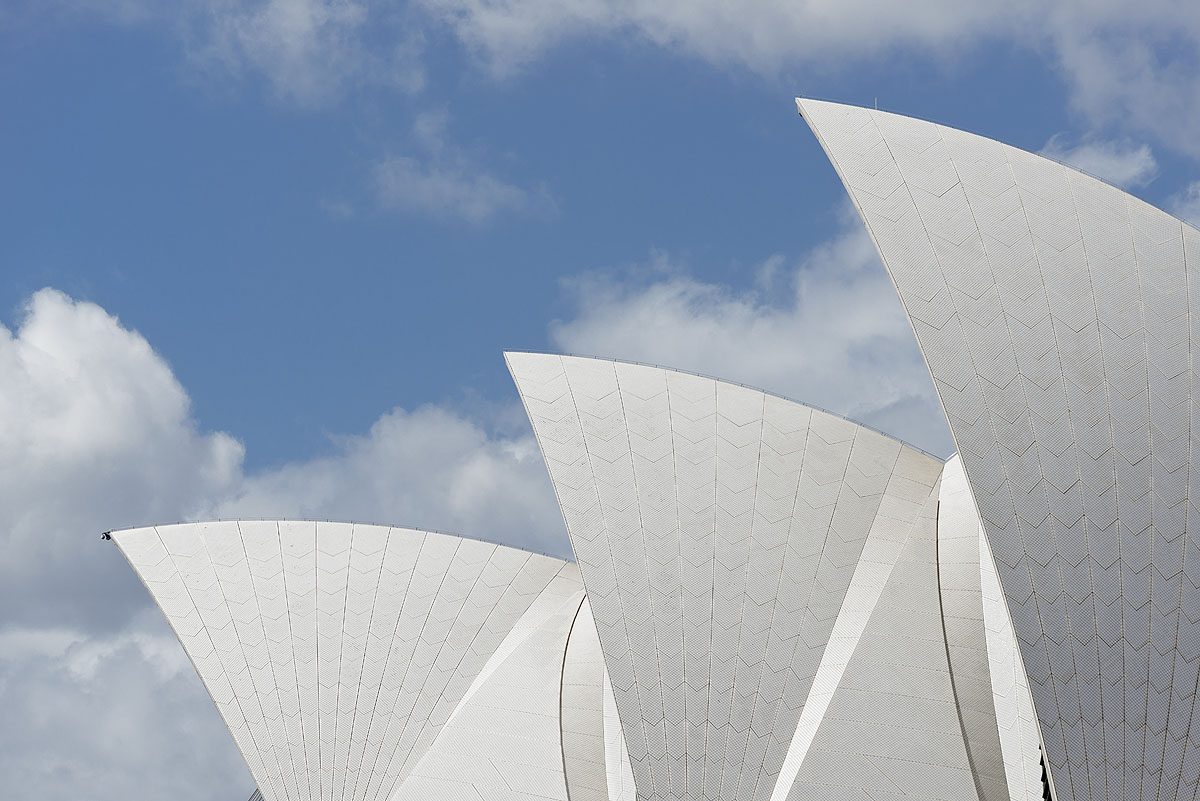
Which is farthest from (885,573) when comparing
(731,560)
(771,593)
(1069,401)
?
(1069,401)

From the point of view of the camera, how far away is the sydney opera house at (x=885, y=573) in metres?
20.1

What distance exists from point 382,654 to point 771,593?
12171 millimetres

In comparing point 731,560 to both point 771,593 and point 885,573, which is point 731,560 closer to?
point 771,593

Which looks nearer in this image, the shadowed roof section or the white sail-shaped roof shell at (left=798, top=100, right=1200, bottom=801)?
the white sail-shaped roof shell at (left=798, top=100, right=1200, bottom=801)

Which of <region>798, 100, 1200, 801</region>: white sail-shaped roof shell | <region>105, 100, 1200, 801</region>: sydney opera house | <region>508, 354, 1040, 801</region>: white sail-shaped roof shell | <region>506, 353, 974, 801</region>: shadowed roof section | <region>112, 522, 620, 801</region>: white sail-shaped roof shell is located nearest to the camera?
<region>798, 100, 1200, 801</region>: white sail-shaped roof shell

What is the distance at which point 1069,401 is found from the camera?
2091cm

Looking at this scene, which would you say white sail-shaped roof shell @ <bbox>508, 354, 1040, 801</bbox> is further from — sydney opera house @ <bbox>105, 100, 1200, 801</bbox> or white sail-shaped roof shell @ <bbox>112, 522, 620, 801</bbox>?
white sail-shaped roof shell @ <bbox>112, 522, 620, 801</bbox>

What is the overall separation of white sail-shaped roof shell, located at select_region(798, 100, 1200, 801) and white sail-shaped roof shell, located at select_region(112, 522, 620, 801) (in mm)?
10752

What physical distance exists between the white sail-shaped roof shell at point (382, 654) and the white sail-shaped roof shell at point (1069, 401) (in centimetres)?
1075

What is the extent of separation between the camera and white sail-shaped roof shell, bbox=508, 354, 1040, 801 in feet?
71.6

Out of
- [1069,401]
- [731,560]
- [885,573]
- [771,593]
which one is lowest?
[771,593]

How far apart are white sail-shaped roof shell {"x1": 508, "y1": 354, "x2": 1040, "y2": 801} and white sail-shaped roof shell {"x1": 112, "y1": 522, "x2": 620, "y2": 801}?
12.2 feet

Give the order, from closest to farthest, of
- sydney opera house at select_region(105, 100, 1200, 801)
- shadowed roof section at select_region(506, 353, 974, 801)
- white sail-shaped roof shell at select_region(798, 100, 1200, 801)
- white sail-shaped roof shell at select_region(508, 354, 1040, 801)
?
white sail-shaped roof shell at select_region(798, 100, 1200, 801) < sydney opera house at select_region(105, 100, 1200, 801) < white sail-shaped roof shell at select_region(508, 354, 1040, 801) < shadowed roof section at select_region(506, 353, 974, 801)

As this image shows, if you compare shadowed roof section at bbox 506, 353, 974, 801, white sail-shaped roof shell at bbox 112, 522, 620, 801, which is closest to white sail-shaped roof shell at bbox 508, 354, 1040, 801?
shadowed roof section at bbox 506, 353, 974, 801
